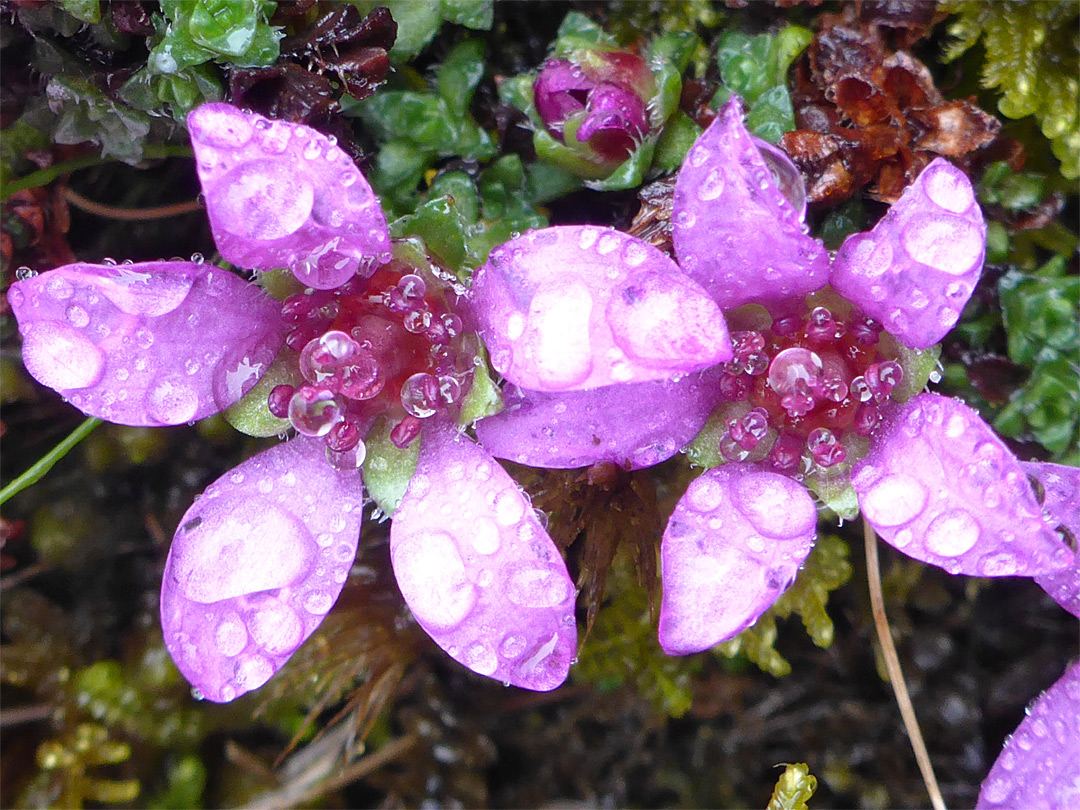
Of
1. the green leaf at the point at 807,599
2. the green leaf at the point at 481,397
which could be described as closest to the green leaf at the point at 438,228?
the green leaf at the point at 481,397

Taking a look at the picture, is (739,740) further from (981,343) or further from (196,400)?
(196,400)

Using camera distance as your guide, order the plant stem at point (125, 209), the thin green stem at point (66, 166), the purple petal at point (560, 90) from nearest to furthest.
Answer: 1. the purple petal at point (560, 90)
2. the thin green stem at point (66, 166)
3. the plant stem at point (125, 209)

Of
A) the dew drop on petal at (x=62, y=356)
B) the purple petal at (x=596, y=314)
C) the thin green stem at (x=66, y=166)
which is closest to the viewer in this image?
the purple petal at (x=596, y=314)

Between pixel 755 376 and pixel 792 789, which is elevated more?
pixel 755 376

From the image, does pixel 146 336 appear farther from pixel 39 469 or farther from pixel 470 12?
pixel 470 12

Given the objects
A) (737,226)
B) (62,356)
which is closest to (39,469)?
(62,356)

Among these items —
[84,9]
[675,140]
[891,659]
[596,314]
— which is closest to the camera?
[596,314]

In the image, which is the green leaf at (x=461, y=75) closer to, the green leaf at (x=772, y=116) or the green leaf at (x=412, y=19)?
the green leaf at (x=412, y=19)

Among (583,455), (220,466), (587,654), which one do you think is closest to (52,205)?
(220,466)
